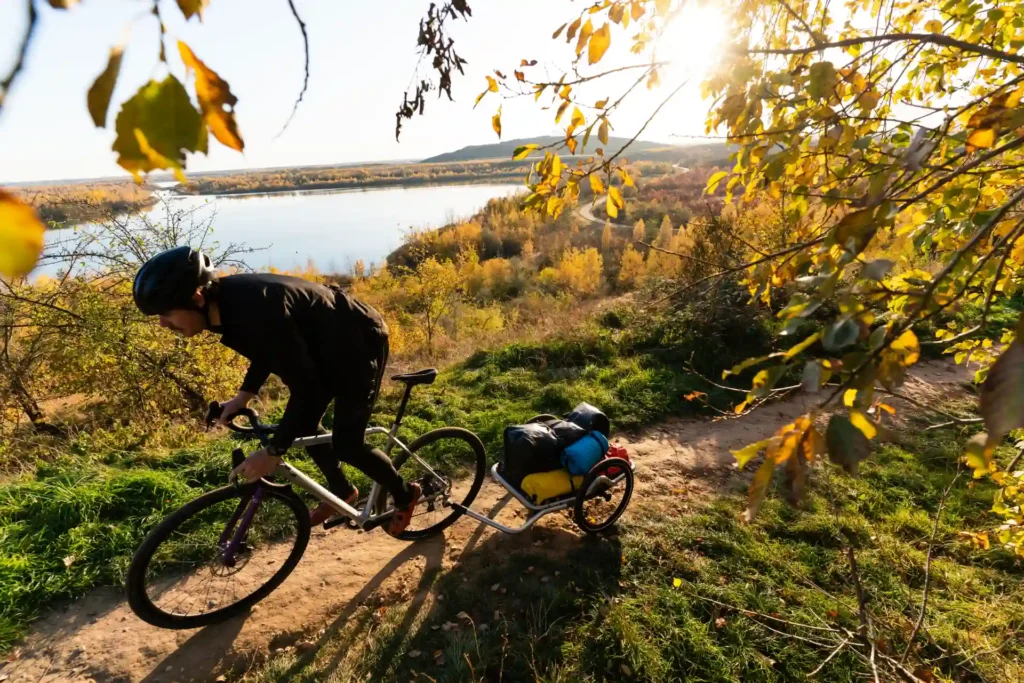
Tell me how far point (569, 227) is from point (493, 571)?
25.9 m

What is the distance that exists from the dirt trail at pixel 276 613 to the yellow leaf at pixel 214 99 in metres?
3.38

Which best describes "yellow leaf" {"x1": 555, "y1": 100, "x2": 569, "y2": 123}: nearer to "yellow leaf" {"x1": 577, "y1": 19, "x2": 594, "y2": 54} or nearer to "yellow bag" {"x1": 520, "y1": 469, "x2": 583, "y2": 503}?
"yellow leaf" {"x1": 577, "y1": 19, "x2": 594, "y2": 54}

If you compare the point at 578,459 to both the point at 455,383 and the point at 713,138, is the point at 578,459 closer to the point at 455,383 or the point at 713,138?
the point at 713,138

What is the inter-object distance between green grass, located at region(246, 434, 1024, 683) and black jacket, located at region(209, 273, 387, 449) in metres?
1.51

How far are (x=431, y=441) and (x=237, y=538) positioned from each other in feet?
4.89

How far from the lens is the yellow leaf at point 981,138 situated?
1.22m

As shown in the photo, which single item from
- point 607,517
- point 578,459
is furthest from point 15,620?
point 607,517

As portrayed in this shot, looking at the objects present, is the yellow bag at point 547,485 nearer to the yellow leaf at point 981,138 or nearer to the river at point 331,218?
the yellow leaf at point 981,138

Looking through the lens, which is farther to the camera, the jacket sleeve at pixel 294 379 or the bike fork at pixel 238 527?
the bike fork at pixel 238 527

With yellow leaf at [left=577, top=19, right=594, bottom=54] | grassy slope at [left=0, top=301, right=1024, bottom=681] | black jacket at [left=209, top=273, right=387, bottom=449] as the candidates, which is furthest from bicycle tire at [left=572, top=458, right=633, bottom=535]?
yellow leaf at [left=577, top=19, right=594, bottom=54]

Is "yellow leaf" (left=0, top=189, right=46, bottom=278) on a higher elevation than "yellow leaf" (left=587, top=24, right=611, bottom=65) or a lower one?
lower

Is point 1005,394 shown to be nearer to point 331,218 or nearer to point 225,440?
point 225,440

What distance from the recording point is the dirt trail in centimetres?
292

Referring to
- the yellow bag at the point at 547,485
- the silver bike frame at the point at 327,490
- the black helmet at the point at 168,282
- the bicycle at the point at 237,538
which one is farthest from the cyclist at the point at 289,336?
the yellow bag at the point at 547,485
